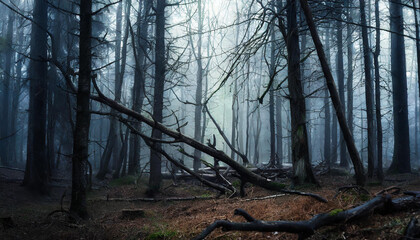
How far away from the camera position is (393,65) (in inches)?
623

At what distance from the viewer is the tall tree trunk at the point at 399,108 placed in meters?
14.2

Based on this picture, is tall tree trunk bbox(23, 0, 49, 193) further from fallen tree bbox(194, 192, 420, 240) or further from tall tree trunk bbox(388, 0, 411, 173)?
tall tree trunk bbox(388, 0, 411, 173)

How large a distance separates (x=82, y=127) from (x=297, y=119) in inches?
189

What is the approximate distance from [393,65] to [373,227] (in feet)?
52.1

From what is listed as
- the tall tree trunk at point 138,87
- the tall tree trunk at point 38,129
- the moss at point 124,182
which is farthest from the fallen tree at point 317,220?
the moss at point 124,182

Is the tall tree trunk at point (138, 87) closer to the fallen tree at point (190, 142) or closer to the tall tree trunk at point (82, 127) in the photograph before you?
the fallen tree at point (190, 142)

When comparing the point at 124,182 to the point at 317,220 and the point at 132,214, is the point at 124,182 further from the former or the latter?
the point at 317,220

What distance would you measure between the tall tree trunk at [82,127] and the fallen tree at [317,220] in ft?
13.1

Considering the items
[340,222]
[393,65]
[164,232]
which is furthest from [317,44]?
[393,65]

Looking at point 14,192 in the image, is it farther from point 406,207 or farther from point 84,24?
point 406,207

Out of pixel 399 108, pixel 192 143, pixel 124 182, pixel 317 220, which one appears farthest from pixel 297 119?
pixel 399 108

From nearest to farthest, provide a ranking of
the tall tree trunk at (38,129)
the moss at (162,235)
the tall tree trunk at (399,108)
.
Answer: the moss at (162,235) → the tall tree trunk at (38,129) → the tall tree trunk at (399,108)

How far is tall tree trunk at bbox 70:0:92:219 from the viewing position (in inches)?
220

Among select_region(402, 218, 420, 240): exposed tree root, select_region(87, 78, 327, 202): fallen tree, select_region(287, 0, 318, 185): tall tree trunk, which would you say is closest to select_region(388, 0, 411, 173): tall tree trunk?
select_region(287, 0, 318, 185): tall tree trunk
